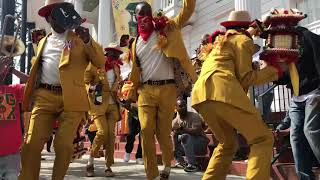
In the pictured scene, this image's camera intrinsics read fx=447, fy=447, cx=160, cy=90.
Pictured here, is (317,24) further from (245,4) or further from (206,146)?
(206,146)

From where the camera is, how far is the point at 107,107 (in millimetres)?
6645

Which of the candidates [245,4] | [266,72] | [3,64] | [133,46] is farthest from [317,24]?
[3,64]

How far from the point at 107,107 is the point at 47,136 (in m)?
2.46

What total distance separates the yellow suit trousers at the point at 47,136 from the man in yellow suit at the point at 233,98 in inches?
47.8

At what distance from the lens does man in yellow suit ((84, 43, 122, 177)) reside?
6.22 metres

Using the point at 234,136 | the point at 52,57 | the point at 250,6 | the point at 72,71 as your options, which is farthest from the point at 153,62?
the point at 250,6

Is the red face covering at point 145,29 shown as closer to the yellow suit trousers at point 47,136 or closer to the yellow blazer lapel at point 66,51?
the yellow blazer lapel at point 66,51

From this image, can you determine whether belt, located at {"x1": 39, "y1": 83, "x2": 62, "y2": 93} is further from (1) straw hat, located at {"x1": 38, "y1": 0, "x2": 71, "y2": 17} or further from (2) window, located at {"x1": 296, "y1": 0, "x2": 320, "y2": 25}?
(2) window, located at {"x1": 296, "y1": 0, "x2": 320, "y2": 25}

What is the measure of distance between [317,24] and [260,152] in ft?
28.2

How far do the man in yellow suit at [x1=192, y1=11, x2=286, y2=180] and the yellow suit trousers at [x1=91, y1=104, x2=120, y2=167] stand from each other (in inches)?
107

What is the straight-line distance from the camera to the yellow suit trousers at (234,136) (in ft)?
11.4

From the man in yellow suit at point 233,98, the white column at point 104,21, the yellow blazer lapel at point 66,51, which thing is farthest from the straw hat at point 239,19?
the white column at point 104,21

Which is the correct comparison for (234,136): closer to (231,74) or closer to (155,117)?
(231,74)

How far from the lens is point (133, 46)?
5172 mm
